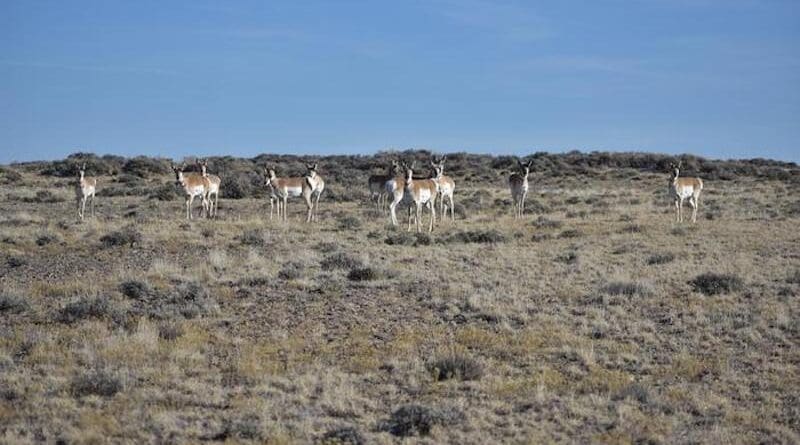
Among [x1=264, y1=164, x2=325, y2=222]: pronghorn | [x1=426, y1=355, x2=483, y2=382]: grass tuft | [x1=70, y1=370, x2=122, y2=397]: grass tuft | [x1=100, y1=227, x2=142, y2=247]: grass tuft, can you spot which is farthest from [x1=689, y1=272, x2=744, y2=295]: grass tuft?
[x1=264, y1=164, x2=325, y2=222]: pronghorn

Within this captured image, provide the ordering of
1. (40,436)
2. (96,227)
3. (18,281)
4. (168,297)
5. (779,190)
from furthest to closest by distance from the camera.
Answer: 1. (779,190)
2. (96,227)
3. (18,281)
4. (168,297)
5. (40,436)

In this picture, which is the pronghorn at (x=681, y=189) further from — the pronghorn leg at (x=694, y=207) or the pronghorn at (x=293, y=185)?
the pronghorn at (x=293, y=185)

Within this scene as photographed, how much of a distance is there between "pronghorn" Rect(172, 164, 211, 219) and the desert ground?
4.03 m

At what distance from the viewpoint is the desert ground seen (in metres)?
9.08

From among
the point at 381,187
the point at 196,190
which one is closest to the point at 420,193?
the point at 381,187

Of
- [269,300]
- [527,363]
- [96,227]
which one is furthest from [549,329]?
[96,227]

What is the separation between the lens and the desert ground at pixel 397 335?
9.08 metres

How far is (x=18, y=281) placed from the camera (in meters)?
16.6

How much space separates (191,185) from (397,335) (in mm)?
19224

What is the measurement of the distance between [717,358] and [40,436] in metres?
9.20

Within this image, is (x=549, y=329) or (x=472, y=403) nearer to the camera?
(x=472, y=403)

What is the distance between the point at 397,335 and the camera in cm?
1291

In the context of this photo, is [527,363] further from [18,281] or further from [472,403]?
[18,281]

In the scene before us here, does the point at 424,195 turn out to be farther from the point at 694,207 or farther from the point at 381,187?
the point at 694,207
